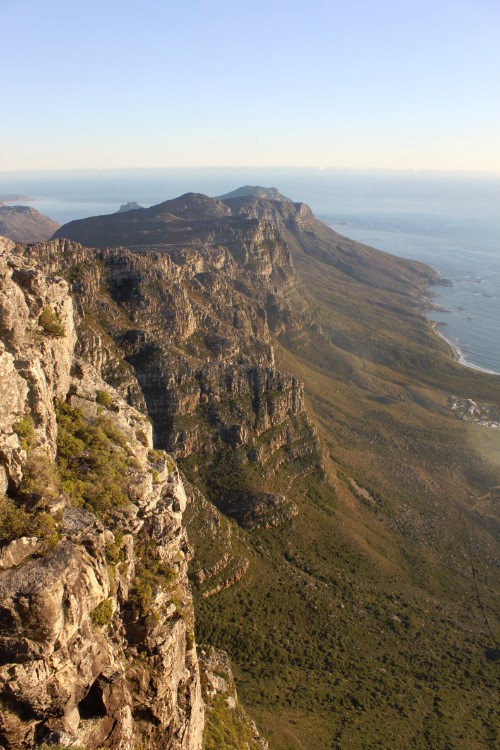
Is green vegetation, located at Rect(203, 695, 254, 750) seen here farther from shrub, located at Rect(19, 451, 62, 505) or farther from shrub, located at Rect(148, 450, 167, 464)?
shrub, located at Rect(19, 451, 62, 505)

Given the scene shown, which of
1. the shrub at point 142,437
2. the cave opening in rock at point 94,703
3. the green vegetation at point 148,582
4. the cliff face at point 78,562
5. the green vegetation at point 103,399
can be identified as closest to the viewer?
the cliff face at point 78,562

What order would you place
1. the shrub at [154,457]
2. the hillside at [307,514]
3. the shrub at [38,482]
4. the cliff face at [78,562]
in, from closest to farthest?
the cliff face at [78,562] → the shrub at [38,482] → the shrub at [154,457] → the hillside at [307,514]

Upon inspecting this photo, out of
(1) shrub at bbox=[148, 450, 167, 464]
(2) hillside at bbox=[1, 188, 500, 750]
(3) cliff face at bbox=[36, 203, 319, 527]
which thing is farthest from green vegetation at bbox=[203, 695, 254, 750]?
(3) cliff face at bbox=[36, 203, 319, 527]

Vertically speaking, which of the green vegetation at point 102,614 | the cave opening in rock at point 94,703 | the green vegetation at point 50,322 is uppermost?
the green vegetation at point 50,322

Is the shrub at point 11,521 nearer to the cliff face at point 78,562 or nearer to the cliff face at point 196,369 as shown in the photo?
Result: the cliff face at point 78,562

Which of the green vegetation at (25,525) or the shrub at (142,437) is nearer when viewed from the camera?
the green vegetation at (25,525)

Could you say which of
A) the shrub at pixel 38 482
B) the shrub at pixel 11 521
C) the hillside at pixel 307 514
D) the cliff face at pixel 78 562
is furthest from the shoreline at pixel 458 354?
the shrub at pixel 11 521

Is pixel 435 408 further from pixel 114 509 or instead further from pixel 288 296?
pixel 114 509
